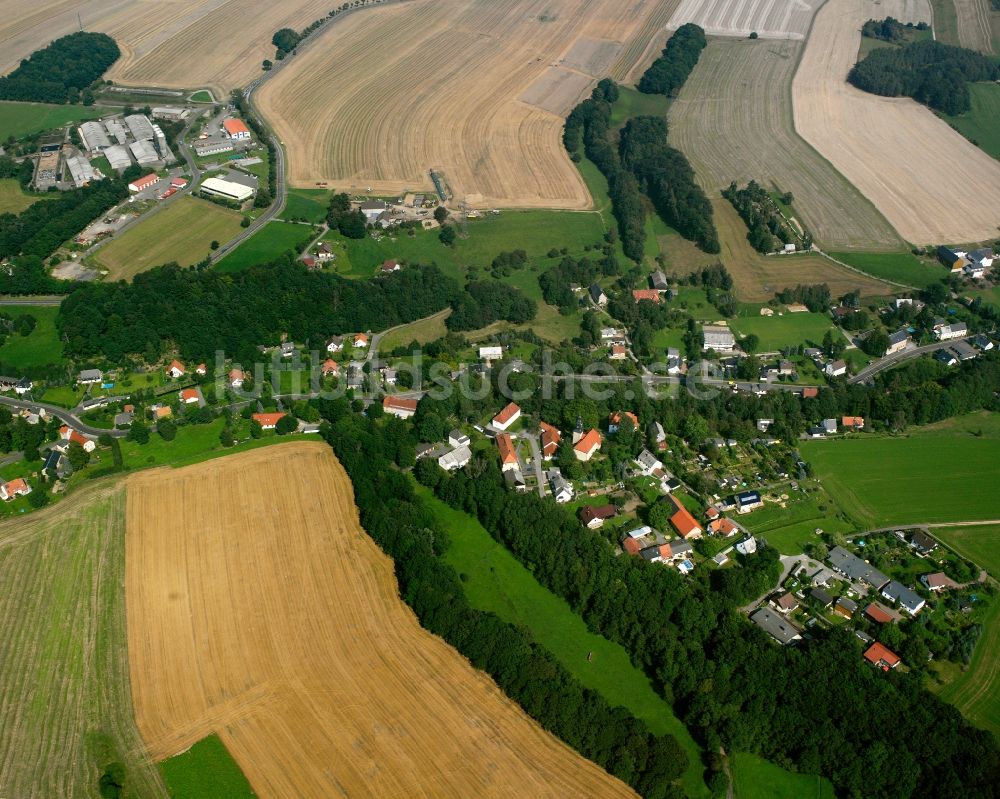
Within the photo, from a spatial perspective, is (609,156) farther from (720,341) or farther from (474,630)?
(474,630)

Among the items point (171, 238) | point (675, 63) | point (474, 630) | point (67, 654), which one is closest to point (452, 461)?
point (474, 630)

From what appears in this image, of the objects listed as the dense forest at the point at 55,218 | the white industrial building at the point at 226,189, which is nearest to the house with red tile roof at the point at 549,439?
the white industrial building at the point at 226,189

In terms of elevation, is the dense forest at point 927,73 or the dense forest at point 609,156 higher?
the dense forest at point 927,73

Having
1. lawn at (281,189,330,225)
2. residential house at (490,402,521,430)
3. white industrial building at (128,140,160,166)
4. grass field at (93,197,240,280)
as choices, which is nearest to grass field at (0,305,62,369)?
grass field at (93,197,240,280)

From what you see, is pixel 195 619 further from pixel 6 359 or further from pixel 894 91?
pixel 894 91

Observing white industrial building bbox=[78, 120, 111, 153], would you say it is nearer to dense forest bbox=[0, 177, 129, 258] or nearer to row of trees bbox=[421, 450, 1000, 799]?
dense forest bbox=[0, 177, 129, 258]

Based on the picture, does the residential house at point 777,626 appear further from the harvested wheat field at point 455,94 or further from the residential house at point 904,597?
the harvested wheat field at point 455,94

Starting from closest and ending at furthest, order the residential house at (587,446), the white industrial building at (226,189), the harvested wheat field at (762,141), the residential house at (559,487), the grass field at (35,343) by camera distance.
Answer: the residential house at (559,487)
the residential house at (587,446)
the grass field at (35,343)
the harvested wheat field at (762,141)
the white industrial building at (226,189)
